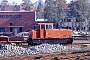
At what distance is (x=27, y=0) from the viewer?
13700cm

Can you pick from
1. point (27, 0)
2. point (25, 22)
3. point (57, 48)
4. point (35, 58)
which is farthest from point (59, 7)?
point (35, 58)

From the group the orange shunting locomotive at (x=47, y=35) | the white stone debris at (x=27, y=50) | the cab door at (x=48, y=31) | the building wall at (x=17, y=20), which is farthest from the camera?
the building wall at (x=17, y=20)

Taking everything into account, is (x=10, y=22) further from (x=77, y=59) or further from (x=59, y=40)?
(x=77, y=59)

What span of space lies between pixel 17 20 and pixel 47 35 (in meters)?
38.6

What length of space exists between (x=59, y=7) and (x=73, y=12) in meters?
7.86

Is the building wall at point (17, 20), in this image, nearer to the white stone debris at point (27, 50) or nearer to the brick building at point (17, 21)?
the brick building at point (17, 21)

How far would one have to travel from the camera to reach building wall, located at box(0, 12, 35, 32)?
2729 inches

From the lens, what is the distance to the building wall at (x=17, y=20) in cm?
6931

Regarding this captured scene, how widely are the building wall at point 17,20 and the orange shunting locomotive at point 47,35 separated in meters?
36.8

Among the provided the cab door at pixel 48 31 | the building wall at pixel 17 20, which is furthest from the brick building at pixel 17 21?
the cab door at pixel 48 31

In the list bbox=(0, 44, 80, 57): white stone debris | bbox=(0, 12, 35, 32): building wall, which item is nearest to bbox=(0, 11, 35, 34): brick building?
bbox=(0, 12, 35, 32): building wall

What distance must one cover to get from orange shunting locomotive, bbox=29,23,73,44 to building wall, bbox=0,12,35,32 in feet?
121

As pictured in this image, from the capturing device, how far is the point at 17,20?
69625mm

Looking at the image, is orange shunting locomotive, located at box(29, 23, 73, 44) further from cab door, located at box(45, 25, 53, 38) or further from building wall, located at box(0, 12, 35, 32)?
building wall, located at box(0, 12, 35, 32)
